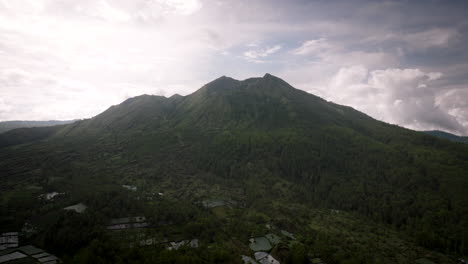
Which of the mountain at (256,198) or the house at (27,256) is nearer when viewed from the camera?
the house at (27,256)

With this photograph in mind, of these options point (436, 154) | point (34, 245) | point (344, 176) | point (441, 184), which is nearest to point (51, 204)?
point (34, 245)

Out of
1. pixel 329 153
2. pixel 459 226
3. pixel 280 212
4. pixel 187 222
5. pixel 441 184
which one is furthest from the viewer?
pixel 329 153

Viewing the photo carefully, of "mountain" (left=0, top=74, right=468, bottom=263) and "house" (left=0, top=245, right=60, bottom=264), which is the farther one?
"mountain" (left=0, top=74, right=468, bottom=263)

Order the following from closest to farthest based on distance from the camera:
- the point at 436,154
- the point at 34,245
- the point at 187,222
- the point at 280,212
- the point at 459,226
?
the point at 34,245 → the point at 187,222 → the point at 459,226 → the point at 280,212 → the point at 436,154

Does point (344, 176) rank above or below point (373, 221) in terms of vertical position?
above

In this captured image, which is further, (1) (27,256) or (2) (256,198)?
(2) (256,198)

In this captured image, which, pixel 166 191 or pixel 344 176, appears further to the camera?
pixel 344 176

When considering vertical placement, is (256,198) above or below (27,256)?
below

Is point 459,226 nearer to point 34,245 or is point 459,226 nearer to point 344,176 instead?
point 344,176
